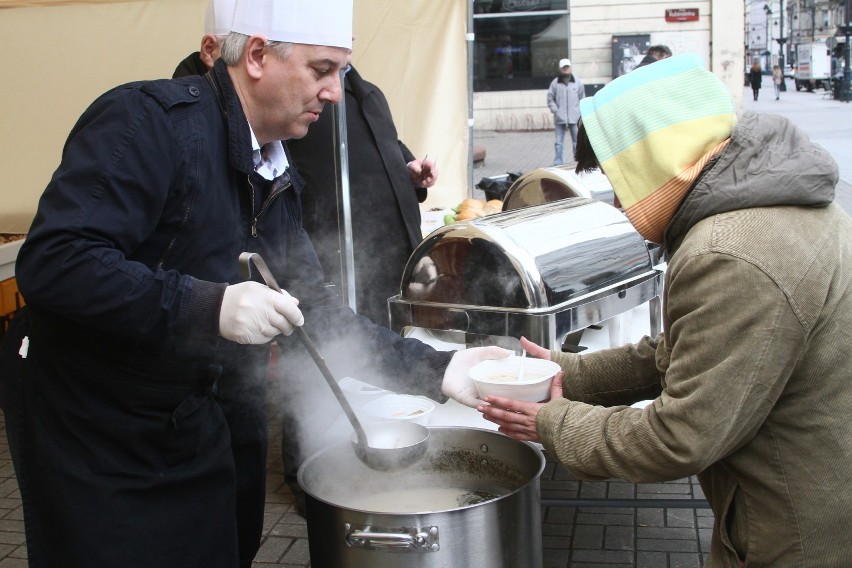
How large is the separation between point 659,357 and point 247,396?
1.02 meters

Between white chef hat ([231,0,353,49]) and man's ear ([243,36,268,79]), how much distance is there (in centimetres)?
2

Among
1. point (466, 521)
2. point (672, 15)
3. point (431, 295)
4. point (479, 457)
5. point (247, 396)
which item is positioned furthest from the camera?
point (672, 15)

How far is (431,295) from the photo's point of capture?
3.27m

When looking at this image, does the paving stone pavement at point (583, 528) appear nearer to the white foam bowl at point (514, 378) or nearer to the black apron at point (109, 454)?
the white foam bowl at point (514, 378)

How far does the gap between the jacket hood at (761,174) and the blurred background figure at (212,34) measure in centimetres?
120

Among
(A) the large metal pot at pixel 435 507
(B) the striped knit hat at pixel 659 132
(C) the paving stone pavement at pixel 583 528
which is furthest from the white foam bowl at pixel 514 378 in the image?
(C) the paving stone pavement at pixel 583 528

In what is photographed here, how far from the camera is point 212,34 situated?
265 centimetres

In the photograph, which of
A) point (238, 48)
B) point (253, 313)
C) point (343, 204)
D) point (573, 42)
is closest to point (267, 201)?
point (238, 48)

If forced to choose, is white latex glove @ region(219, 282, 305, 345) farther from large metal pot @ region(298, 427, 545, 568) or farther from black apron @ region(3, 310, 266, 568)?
large metal pot @ region(298, 427, 545, 568)

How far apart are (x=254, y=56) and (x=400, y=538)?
1.09 meters

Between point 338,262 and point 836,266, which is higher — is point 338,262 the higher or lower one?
the lower one

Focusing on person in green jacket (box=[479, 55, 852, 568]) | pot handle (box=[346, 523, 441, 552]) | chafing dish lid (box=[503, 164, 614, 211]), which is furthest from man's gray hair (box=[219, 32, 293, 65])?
chafing dish lid (box=[503, 164, 614, 211])

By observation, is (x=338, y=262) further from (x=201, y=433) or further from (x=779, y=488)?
(x=779, y=488)

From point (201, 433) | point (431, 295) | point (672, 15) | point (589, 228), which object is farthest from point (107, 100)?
point (672, 15)
